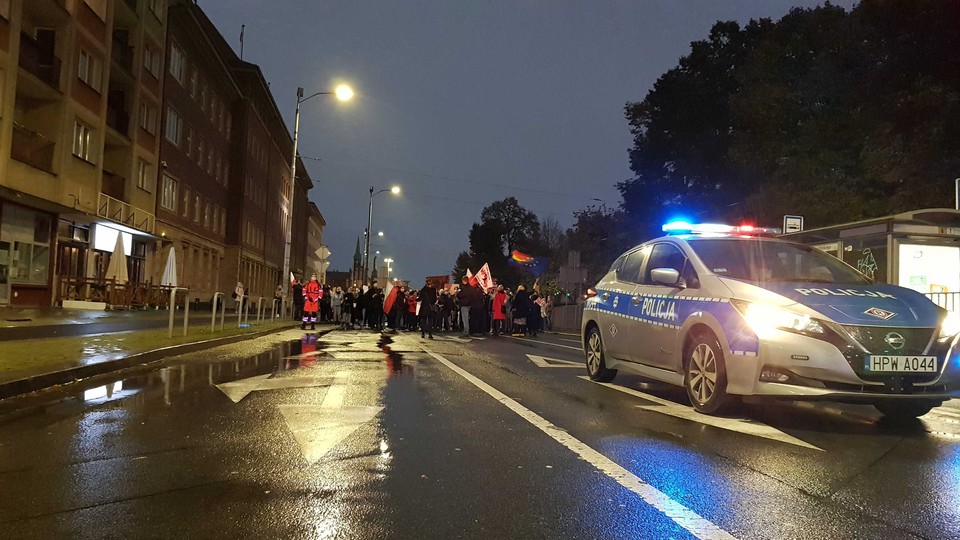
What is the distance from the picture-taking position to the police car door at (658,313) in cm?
725

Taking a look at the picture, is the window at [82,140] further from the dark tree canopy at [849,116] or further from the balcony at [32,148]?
the dark tree canopy at [849,116]

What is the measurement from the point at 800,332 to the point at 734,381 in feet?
2.38

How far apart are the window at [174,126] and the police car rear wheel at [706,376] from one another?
35052mm

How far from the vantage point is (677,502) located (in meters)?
3.94

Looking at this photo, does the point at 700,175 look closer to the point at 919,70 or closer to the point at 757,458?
the point at 919,70

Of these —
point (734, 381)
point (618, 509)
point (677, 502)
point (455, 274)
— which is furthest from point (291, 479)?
point (455, 274)

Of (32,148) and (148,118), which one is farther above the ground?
(148,118)

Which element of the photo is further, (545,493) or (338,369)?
(338,369)

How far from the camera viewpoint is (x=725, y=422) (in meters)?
6.26

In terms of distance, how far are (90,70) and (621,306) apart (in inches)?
1032

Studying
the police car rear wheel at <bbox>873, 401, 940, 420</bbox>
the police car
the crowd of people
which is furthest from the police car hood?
the crowd of people

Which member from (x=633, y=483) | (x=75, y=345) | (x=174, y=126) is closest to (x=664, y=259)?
(x=633, y=483)

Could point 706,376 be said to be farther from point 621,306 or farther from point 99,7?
point 99,7

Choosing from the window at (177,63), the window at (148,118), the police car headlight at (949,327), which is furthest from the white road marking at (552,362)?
the window at (177,63)
